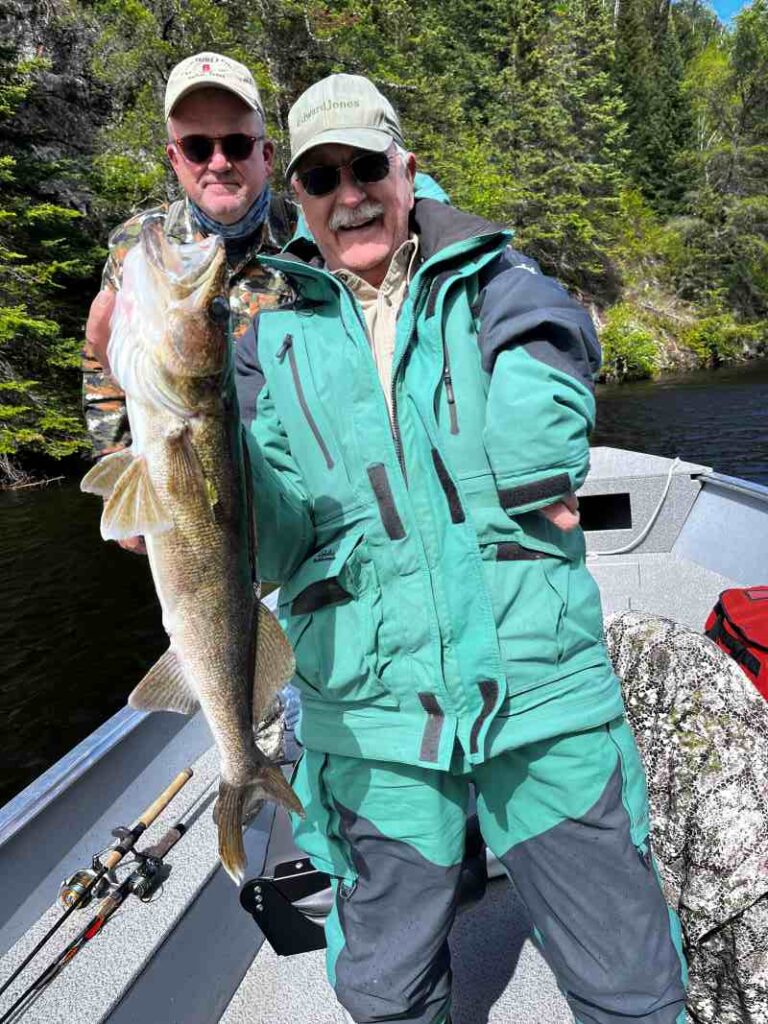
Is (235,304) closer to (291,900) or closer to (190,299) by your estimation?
(190,299)

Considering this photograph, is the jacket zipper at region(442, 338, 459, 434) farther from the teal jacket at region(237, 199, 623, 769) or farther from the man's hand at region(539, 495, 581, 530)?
the man's hand at region(539, 495, 581, 530)

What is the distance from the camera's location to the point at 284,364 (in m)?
1.86

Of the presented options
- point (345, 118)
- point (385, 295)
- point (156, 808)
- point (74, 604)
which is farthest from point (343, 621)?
point (74, 604)

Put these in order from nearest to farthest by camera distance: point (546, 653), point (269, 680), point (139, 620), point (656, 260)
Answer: point (546, 653) → point (269, 680) → point (139, 620) → point (656, 260)

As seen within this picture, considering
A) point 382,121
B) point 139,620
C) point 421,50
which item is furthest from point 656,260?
point 382,121

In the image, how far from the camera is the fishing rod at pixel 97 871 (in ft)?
7.77

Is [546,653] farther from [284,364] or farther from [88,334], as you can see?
[88,334]

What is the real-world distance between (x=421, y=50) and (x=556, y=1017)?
34.0 m

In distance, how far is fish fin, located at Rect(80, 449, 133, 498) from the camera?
1685 millimetres

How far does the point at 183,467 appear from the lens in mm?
1648

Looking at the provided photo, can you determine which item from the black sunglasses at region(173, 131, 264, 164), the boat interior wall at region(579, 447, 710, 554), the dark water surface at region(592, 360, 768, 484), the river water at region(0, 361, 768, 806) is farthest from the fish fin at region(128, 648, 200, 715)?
the dark water surface at region(592, 360, 768, 484)

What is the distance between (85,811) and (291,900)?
102cm

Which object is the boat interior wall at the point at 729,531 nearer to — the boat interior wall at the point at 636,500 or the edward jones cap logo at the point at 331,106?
the boat interior wall at the point at 636,500

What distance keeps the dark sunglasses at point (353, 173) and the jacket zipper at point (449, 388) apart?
0.55m
